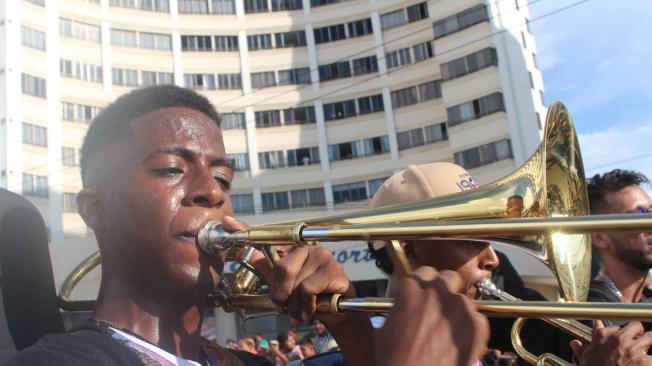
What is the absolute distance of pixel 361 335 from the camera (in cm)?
195

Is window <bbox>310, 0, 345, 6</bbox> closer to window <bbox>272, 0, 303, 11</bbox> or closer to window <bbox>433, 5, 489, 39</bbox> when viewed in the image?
window <bbox>272, 0, 303, 11</bbox>

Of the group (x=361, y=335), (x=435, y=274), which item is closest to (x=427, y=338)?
(x=435, y=274)

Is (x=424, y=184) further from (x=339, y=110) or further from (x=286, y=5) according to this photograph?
(x=286, y=5)

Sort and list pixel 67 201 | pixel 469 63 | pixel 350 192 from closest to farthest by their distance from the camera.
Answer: pixel 67 201 → pixel 469 63 → pixel 350 192

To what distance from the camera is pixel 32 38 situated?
2995 cm

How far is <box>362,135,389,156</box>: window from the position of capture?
107 ft

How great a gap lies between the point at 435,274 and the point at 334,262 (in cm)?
42

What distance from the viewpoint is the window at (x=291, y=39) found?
35125 mm

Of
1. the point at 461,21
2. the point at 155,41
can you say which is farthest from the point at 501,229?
the point at 155,41

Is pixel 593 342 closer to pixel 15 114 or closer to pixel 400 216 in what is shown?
pixel 400 216

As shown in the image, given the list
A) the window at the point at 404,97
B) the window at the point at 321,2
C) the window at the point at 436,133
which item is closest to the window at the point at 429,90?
the window at the point at 404,97

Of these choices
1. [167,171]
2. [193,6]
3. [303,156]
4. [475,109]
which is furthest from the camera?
[193,6]

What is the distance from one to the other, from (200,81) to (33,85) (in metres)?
9.10

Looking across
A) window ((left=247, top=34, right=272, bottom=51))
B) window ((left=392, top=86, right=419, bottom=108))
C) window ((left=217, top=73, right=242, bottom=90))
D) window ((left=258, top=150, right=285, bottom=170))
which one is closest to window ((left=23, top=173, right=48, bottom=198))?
window ((left=217, top=73, right=242, bottom=90))
